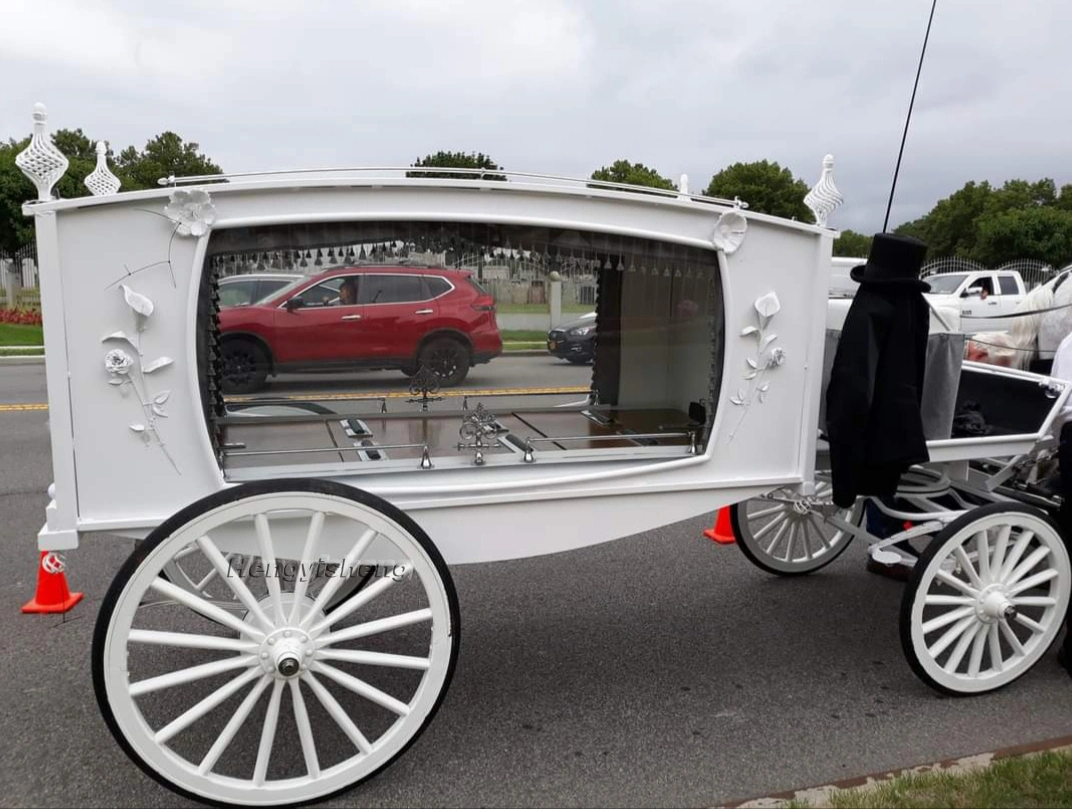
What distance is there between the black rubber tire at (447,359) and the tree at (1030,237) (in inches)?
1374

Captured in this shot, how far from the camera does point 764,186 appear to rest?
32875mm

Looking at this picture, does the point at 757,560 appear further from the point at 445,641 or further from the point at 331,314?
the point at 331,314

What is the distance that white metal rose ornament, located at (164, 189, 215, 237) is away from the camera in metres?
2.39

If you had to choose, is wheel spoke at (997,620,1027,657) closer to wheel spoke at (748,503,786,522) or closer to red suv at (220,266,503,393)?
wheel spoke at (748,503,786,522)

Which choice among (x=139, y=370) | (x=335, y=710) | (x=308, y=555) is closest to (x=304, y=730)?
(x=335, y=710)

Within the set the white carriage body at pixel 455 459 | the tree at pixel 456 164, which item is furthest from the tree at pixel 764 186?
the white carriage body at pixel 455 459

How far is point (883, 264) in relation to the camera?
121 inches

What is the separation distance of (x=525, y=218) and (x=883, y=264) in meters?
1.36

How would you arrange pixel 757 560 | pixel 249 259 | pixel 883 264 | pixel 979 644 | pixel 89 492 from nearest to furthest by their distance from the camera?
pixel 89 492 < pixel 249 259 < pixel 883 264 < pixel 979 644 < pixel 757 560

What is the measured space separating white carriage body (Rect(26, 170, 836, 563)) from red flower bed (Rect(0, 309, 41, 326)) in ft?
63.3

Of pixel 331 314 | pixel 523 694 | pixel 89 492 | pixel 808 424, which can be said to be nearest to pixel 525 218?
pixel 331 314

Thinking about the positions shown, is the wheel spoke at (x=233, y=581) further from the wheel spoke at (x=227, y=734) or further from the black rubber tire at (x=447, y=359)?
the black rubber tire at (x=447, y=359)

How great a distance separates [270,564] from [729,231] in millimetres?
1851

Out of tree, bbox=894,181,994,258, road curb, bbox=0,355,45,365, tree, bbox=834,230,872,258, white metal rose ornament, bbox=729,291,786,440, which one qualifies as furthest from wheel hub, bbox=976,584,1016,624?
tree, bbox=834,230,872,258
